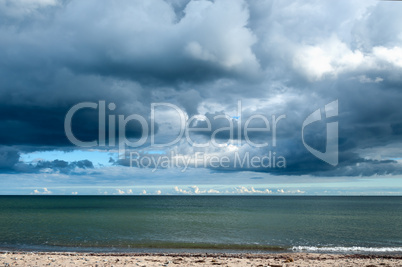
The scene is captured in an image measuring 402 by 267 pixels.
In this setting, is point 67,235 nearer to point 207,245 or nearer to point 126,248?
point 126,248

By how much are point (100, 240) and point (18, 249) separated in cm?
842

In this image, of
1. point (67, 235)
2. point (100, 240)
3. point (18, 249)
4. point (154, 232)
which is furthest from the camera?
point (154, 232)

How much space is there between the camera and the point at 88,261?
21781mm

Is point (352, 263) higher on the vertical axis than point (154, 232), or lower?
higher

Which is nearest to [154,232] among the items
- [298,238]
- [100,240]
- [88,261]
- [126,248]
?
[100,240]

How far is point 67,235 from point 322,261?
3127 cm

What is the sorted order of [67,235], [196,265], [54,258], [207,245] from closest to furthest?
1. [196,265]
2. [54,258]
3. [207,245]
4. [67,235]

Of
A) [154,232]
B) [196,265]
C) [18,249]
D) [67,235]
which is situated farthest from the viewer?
[154,232]

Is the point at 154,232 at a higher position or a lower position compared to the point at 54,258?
lower

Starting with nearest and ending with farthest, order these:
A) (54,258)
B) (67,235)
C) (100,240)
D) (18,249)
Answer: (54,258)
(18,249)
(100,240)
(67,235)

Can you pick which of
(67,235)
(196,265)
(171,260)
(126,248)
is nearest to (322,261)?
(196,265)

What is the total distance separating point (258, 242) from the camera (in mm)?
35094

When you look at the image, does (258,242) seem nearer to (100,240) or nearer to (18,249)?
(100,240)

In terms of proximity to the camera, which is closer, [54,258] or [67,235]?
[54,258]
